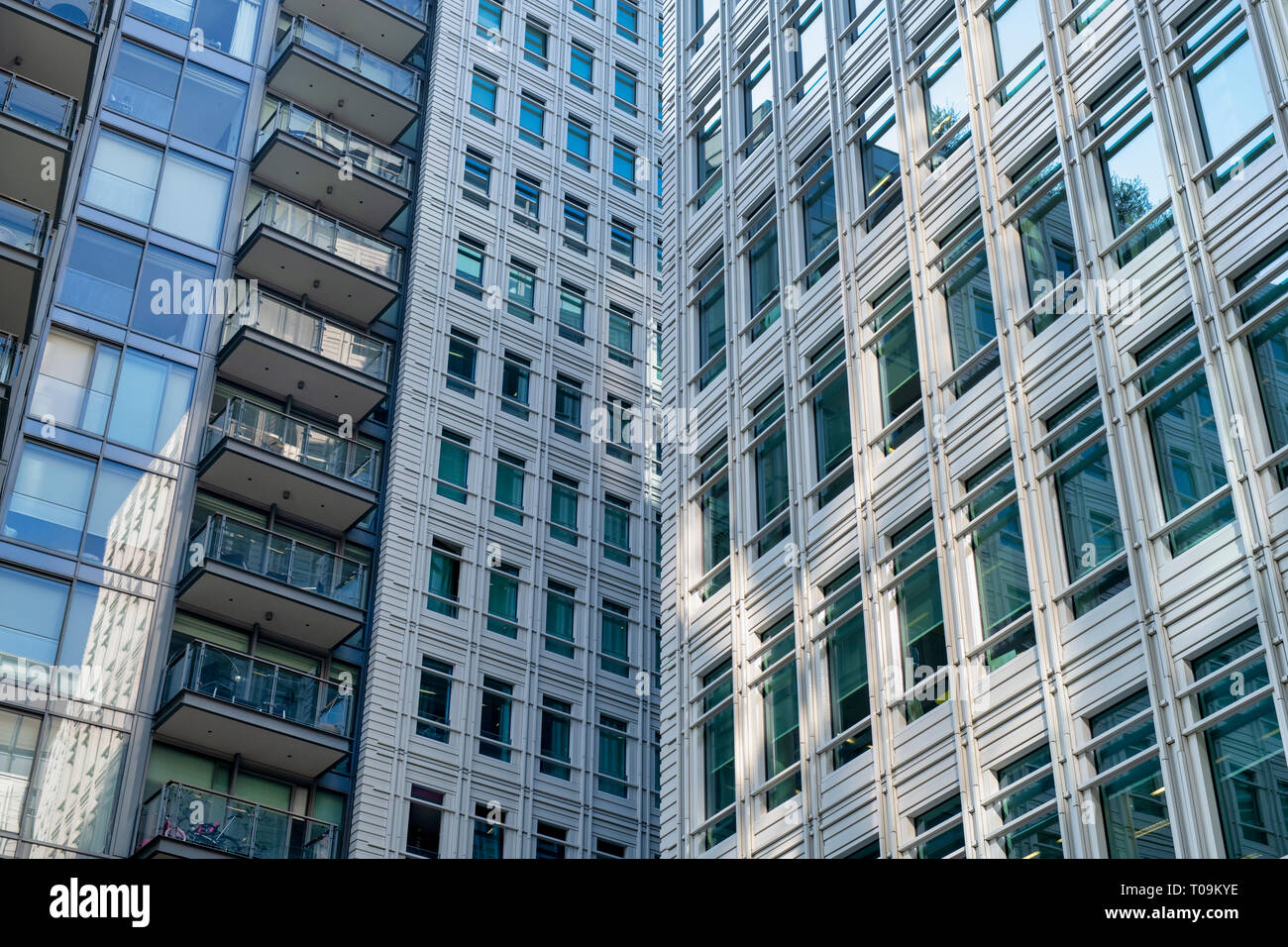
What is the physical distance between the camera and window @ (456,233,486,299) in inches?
1540

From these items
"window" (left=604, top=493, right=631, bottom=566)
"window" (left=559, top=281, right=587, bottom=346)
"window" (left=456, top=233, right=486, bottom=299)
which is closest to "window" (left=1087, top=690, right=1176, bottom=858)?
"window" (left=604, top=493, right=631, bottom=566)

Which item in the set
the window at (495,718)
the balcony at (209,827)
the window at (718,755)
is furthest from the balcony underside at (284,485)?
the window at (718,755)

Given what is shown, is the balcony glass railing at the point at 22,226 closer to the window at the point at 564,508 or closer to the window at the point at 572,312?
the window at the point at 564,508

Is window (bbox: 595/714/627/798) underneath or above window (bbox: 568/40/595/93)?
underneath

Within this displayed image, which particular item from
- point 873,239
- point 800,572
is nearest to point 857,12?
point 873,239

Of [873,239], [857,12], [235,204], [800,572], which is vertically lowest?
[800,572]

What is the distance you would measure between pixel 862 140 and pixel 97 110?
60.2ft

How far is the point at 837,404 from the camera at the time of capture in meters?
23.9

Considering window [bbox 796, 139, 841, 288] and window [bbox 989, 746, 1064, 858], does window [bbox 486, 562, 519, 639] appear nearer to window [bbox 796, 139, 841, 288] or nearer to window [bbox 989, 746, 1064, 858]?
window [bbox 796, 139, 841, 288]

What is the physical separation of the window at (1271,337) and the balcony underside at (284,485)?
21.0m

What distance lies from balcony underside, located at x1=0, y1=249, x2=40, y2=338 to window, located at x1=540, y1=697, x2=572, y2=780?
531 inches

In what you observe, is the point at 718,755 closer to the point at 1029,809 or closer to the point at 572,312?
the point at 1029,809
